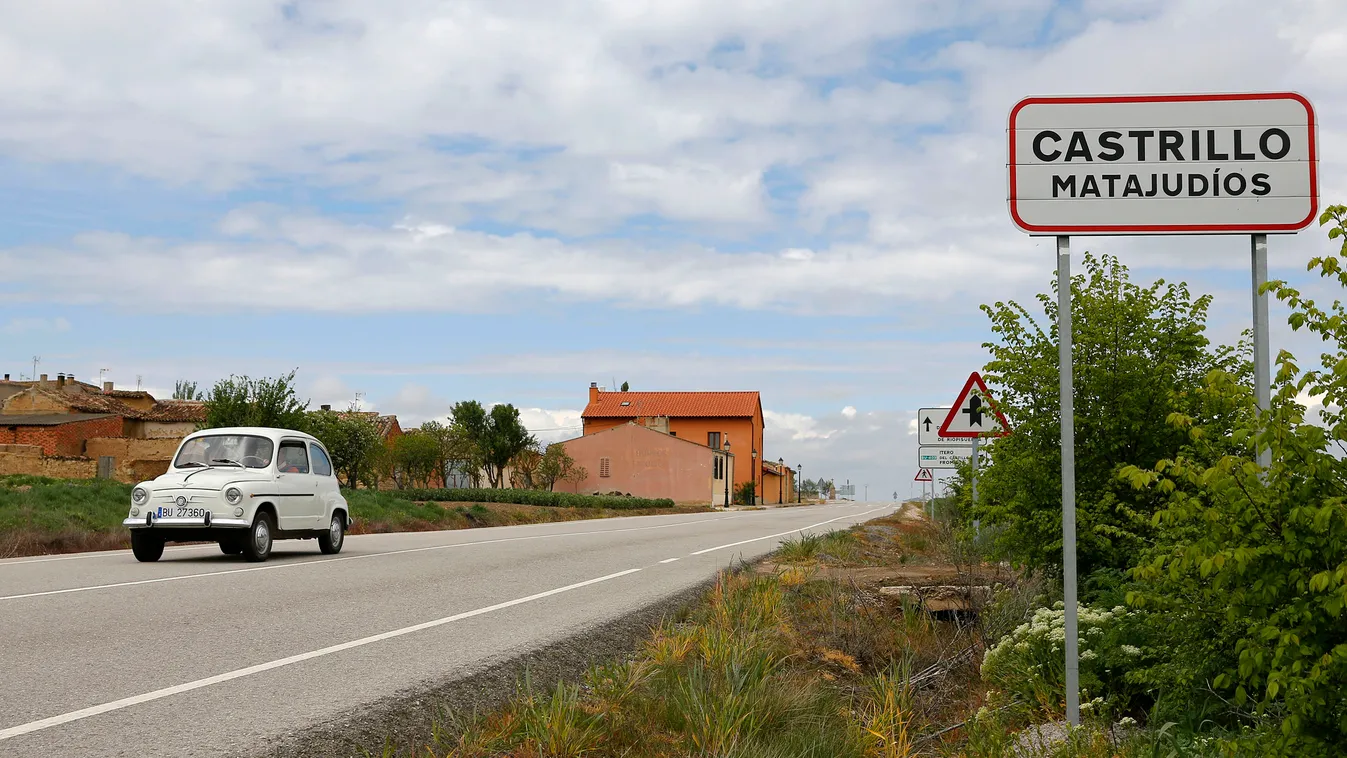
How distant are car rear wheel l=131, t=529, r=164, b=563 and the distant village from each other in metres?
33.5

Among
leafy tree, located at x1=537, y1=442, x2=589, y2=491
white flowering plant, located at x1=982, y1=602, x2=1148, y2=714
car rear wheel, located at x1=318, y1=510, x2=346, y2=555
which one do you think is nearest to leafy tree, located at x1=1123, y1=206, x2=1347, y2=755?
white flowering plant, located at x1=982, y1=602, x2=1148, y2=714

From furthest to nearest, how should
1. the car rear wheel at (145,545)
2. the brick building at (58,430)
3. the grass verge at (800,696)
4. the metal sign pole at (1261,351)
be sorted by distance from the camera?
the brick building at (58,430)
the car rear wheel at (145,545)
the grass verge at (800,696)
the metal sign pole at (1261,351)

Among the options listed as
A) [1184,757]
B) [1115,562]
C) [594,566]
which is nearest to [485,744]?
[1184,757]

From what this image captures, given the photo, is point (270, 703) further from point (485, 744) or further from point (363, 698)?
point (485, 744)

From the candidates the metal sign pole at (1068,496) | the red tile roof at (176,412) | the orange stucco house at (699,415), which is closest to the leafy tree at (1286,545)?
the metal sign pole at (1068,496)

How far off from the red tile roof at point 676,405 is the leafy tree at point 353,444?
36.8 m

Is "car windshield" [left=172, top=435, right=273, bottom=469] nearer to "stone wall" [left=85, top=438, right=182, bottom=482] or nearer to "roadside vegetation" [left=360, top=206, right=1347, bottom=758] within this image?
"roadside vegetation" [left=360, top=206, right=1347, bottom=758]

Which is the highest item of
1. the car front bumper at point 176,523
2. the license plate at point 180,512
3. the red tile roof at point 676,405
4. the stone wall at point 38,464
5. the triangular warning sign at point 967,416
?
the red tile roof at point 676,405

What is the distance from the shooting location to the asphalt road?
5.38 m

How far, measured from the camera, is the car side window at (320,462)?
54.8 feet

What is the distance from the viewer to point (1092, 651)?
584 cm

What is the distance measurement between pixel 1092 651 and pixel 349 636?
199 inches

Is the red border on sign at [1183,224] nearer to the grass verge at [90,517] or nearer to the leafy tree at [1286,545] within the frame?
the leafy tree at [1286,545]

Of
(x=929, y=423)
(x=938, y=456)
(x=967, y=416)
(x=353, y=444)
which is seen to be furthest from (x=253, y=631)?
(x=353, y=444)
